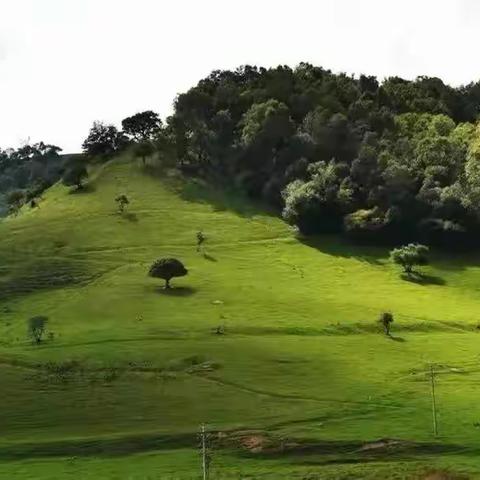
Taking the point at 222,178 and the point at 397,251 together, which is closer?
the point at 397,251

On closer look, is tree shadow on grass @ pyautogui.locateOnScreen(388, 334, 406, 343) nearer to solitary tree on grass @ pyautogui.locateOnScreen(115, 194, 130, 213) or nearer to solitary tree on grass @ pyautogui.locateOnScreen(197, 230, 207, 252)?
solitary tree on grass @ pyautogui.locateOnScreen(197, 230, 207, 252)

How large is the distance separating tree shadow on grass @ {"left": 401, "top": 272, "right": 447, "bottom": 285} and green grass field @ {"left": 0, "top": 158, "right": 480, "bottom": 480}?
13.3 inches

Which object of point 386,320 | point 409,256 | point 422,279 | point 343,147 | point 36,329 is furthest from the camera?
point 343,147

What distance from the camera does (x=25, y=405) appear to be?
57438 mm

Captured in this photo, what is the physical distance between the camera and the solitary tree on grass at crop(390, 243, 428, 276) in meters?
102

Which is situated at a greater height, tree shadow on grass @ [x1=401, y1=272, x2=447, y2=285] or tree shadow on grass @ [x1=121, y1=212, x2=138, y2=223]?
tree shadow on grass @ [x1=121, y1=212, x2=138, y2=223]

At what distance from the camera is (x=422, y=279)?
10106 centimetres

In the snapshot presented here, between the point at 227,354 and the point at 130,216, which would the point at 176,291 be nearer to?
the point at 227,354

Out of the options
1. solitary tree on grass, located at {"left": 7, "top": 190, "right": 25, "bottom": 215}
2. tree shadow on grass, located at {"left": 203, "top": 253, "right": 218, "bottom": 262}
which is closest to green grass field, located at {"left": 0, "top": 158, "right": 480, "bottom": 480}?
tree shadow on grass, located at {"left": 203, "top": 253, "right": 218, "bottom": 262}

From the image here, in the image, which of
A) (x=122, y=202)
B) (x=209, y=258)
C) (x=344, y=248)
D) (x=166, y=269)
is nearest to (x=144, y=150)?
(x=122, y=202)

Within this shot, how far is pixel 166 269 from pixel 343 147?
54193mm

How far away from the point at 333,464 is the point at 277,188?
91.0 metres

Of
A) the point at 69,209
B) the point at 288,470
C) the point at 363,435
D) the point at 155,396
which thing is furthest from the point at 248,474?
the point at 69,209

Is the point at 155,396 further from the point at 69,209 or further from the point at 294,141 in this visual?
the point at 294,141
